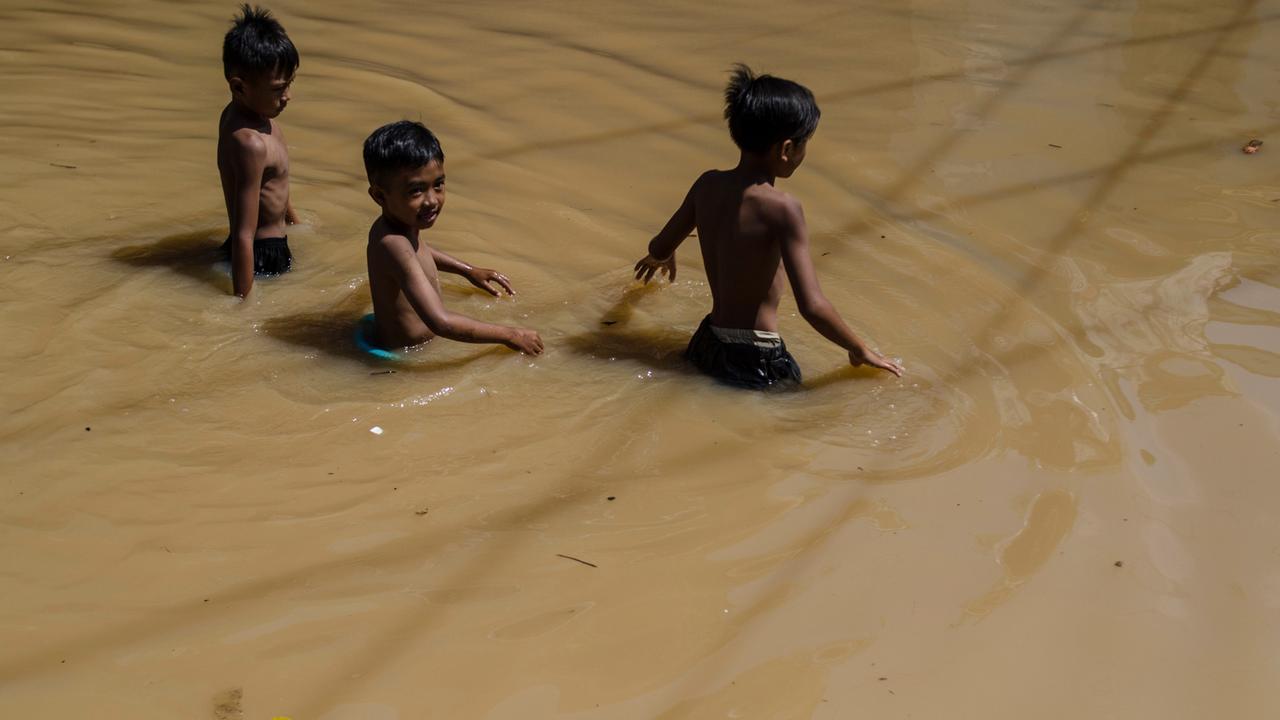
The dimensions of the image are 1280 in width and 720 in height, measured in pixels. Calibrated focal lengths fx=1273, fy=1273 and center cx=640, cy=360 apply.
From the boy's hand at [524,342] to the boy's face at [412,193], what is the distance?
0.44 meters

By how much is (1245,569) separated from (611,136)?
3.49 meters

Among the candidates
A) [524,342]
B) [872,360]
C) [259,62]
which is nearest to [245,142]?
[259,62]

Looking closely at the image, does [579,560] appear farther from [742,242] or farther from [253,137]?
[253,137]

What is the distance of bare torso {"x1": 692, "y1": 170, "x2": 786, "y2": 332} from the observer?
383cm

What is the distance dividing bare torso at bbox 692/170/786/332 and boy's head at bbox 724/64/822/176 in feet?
0.41

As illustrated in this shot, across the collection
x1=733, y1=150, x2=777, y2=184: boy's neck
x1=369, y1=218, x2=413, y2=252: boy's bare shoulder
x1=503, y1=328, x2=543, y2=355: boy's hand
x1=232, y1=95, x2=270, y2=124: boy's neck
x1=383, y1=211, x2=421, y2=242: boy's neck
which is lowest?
x1=503, y1=328, x2=543, y2=355: boy's hand

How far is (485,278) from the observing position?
4426 mm

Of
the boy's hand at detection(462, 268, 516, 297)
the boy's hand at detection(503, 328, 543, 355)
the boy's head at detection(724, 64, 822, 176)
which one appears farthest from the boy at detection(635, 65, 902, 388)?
the boy's hand at detection(462, 268, 516, 297)

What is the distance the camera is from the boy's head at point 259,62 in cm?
413

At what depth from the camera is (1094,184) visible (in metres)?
5.45

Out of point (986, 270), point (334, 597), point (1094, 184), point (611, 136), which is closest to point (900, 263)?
point (986, 270)

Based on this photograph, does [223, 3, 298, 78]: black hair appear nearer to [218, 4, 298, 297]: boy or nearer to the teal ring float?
[218, 4, 298, 297]: boy

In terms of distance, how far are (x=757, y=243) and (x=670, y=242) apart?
454mm

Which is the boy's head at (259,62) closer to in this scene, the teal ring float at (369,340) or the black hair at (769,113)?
the teal ring float at (369,340)
